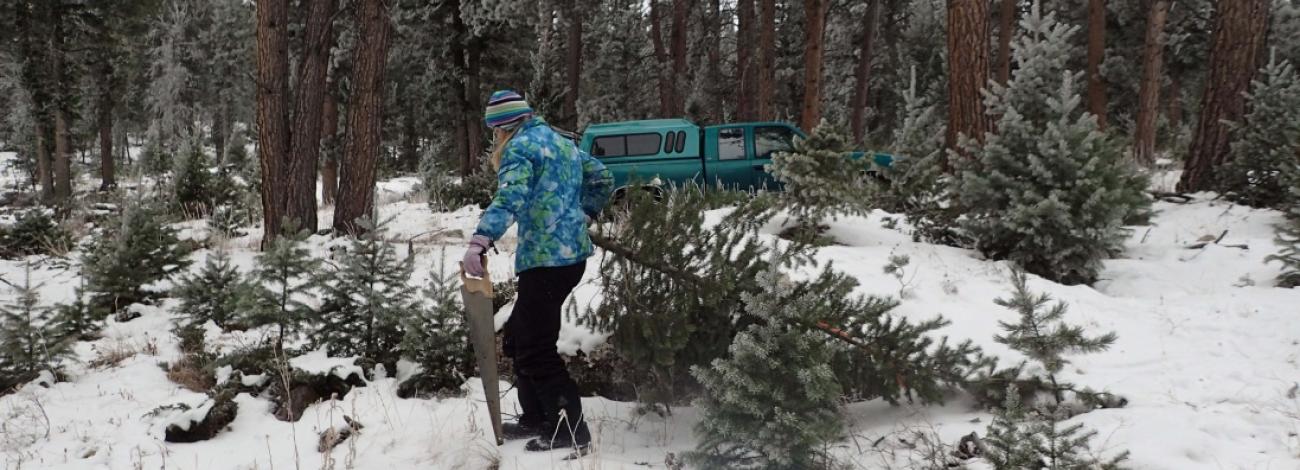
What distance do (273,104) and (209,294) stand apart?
370cm

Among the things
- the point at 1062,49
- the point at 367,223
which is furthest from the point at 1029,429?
A: the point at 1062,49

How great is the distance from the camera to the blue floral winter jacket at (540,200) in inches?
117

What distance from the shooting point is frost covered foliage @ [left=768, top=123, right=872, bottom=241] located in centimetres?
664

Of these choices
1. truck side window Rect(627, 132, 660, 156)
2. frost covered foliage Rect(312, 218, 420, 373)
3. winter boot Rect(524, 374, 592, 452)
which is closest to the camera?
winter boot Rect(524, 374, 592, 452)

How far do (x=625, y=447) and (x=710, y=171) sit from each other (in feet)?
26.7

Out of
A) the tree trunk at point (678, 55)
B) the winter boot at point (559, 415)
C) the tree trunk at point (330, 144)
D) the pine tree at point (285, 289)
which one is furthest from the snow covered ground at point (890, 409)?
the tree trunk at point (678, 55)

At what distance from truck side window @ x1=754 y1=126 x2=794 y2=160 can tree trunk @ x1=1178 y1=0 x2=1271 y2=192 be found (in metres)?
5.35

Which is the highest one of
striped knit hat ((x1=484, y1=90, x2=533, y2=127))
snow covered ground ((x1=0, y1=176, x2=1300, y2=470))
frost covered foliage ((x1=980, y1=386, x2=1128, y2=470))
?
striped knit hat ((x1=484, y1=90, x2=533, y2=127))

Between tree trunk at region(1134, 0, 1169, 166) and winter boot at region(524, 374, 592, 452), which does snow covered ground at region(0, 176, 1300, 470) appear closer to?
winter boot at region(524, 374, 592, 452)

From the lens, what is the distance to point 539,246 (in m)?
3.13

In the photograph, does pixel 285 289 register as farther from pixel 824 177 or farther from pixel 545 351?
pixel 824 177

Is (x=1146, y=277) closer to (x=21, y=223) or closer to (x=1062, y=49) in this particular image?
(x=1062, y=49)

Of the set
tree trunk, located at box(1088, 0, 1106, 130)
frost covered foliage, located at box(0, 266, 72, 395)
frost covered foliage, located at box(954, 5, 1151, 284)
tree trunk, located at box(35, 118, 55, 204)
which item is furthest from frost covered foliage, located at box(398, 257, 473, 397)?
tree trunk, located at box(35, 118, 55, 204)

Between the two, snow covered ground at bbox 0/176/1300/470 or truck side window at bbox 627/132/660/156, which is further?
truck side window at bbox 627/132/660/156
